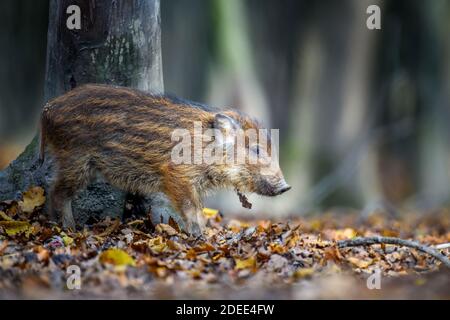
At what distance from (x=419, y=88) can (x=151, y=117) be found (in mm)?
8803

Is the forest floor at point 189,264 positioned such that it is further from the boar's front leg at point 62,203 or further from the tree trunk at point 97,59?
the tree trunk at point 97,59

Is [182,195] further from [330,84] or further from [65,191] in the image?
[330,84]

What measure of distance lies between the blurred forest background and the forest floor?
6.81m

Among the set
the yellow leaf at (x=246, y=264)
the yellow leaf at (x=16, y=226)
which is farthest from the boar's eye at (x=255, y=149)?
the yellow leaf at (x=16, y=226)

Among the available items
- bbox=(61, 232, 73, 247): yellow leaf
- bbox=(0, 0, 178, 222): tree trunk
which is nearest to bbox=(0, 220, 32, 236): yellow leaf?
bbox=(61, 232, 73, 247): yellow leaf

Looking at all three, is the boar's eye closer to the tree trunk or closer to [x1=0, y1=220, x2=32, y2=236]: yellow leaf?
the tree trunk

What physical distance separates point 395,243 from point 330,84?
8.72 meters

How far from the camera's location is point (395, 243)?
6.04 m

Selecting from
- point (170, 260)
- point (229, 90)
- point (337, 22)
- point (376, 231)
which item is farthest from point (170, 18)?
point (170, 260)

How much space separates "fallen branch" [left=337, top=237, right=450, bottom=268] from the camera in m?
5.82

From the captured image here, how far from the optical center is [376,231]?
8836 millimetres

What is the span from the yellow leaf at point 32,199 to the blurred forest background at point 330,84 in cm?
660
